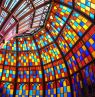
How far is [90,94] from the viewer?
76.2 feet

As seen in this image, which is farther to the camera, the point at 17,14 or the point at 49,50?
the point at 49,50

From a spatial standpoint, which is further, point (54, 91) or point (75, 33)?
point (54, 91)

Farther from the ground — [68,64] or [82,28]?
[82,28]

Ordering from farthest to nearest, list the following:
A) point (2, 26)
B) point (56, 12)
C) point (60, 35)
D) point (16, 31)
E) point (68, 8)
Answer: point (60, 35)
point (56, 12)
point (68, 8)
point (16, 31)
point (2, 26)

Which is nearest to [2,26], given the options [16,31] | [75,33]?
[16,31]

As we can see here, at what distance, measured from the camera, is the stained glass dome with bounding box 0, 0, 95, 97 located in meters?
21.4

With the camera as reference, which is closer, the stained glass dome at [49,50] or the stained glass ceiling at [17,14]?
the stained glass ceiling at [17,14]

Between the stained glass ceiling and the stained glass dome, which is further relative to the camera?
the stained glass dome

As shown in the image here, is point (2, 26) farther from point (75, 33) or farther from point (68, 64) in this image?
point (68, 64)

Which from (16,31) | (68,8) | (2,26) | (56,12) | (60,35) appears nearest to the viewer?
(2,26)

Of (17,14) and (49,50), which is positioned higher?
(49,50)

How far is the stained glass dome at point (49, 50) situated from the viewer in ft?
70.2

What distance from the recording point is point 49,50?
28.3 meters

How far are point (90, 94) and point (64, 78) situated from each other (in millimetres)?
4734
